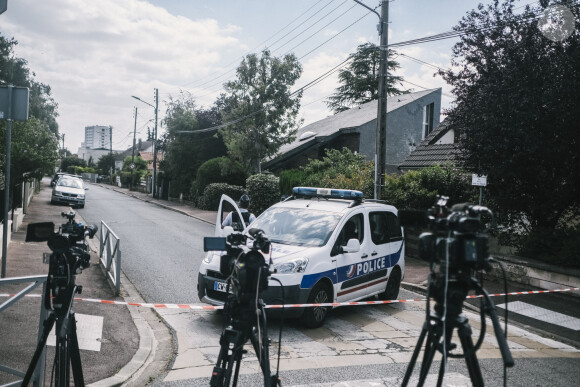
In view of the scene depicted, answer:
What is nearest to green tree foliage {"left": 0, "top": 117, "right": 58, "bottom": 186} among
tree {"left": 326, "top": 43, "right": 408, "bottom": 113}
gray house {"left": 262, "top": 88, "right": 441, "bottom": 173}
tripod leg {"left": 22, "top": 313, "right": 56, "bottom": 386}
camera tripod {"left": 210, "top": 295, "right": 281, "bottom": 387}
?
gray house {"left": 262, "top": 88, "right": 441, "bottom": 173}

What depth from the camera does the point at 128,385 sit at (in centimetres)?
507

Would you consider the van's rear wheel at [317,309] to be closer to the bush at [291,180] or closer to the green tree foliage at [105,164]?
the bush at [291,180]

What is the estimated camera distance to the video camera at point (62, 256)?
3.78 m

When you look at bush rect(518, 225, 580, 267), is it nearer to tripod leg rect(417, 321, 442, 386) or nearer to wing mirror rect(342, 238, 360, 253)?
wing mirror rect(342, 238, 360, 253)

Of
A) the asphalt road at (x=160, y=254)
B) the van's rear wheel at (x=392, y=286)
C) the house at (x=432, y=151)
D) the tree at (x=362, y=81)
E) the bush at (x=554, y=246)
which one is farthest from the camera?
the tree at (x=362, y=81)

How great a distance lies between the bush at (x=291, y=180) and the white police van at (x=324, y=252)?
12100mm

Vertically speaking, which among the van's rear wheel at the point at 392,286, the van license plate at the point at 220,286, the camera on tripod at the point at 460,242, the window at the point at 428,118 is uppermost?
the window at the point at 428,118

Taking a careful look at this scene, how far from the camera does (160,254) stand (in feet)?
44.7

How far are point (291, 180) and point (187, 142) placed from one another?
18591 millimetres

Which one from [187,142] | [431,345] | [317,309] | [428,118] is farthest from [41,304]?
[187,142]

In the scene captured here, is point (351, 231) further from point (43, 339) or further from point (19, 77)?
point (19, 77)

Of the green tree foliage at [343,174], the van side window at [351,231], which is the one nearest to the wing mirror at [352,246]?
the van side window at [351,231]

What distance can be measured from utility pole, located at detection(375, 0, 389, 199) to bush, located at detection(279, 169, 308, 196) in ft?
23.8

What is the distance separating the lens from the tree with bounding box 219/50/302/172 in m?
28.5
